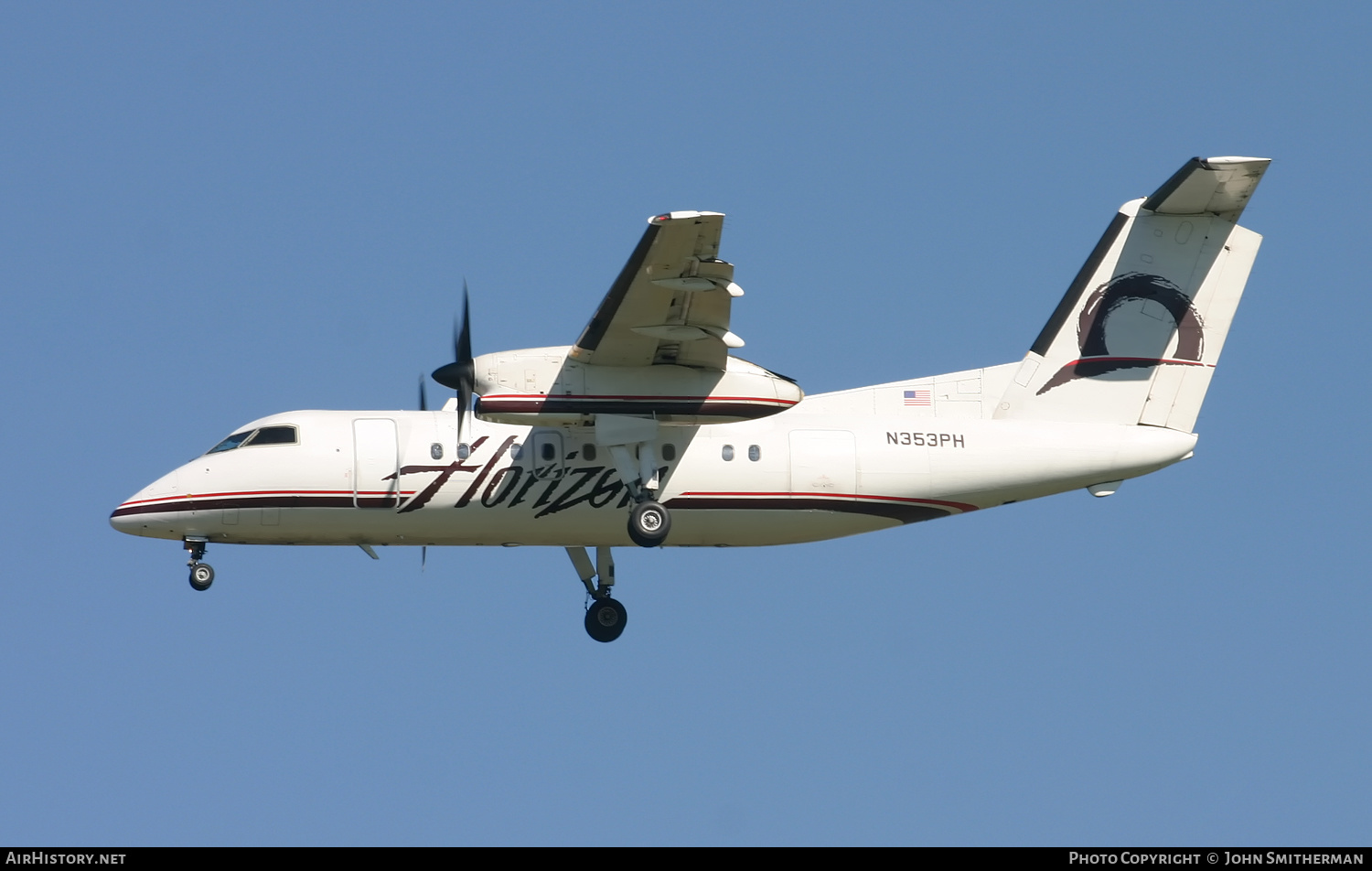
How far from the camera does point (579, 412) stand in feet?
67.5

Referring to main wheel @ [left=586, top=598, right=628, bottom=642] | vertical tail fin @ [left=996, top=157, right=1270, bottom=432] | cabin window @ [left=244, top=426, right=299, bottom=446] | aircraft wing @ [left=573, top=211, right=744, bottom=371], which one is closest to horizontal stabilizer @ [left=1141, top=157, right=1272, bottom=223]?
vertical tail fin @ [left=996, top=157, right=1270, bottom=432]

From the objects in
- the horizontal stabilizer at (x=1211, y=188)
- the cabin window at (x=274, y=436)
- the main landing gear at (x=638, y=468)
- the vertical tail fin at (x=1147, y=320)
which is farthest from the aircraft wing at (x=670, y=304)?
the horizontal stabilizer at (x=1211, y=188)

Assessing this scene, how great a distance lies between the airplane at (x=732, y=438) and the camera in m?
20.7

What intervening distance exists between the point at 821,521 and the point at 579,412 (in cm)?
366

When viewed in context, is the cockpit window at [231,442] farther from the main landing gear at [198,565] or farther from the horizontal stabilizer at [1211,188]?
the horizontal stabilizer at [1211,188]

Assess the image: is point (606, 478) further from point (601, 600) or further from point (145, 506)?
point (145, 506)

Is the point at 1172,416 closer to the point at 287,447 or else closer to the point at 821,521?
the point at 821,521

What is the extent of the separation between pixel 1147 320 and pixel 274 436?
11501 millimetres

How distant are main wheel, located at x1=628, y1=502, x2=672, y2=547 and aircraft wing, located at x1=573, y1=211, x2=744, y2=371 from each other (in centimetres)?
189

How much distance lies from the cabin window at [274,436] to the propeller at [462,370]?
2345mm
